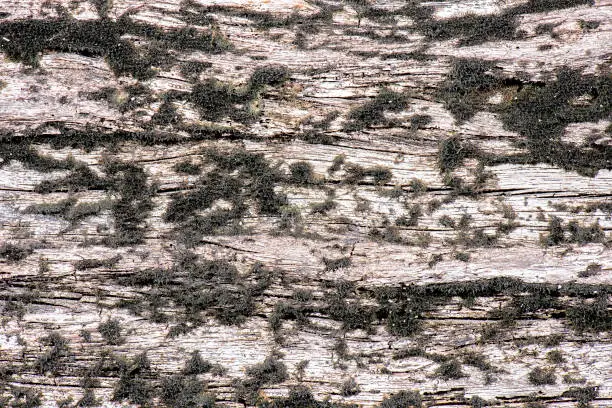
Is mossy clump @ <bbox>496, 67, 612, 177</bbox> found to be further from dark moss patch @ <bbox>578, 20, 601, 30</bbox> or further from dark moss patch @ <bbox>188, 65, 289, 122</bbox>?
dark moss patch @ <bbox>188, 65, 289, 122</bbox>

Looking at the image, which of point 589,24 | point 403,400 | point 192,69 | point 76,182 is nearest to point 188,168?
point 192,69

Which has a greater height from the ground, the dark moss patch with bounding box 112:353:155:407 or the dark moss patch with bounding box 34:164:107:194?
the dark moss patch with bounding box 34:164:107:194

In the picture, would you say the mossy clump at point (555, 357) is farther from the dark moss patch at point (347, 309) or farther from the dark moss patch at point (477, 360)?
the dark moss patch at point (347, 309)

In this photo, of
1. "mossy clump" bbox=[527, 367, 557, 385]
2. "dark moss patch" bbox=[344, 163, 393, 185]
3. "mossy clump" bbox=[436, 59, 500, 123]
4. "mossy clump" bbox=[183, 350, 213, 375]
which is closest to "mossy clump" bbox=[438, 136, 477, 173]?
"mossy clump" bbox=[436, 59, 500, 123]

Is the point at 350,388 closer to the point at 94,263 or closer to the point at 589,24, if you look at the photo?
the point at 94,263

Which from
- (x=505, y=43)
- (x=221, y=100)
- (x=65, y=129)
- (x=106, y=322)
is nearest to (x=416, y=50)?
(x=505, y=43)

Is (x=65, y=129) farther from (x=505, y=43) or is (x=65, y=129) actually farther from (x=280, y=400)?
(x=505, y=43)

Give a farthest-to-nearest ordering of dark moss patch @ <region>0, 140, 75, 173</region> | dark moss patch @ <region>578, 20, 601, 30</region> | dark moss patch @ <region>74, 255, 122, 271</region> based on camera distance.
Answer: dark moss patch @ <region>578, 20, 601, 30</region>, dark moss patch @ <region>0, 140, 75, 173</region>, dark moss patch @ <region>74, 255, 122, 271</region>

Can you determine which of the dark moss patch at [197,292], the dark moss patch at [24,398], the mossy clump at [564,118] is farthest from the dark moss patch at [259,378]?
the mossy clump at [564,118]
